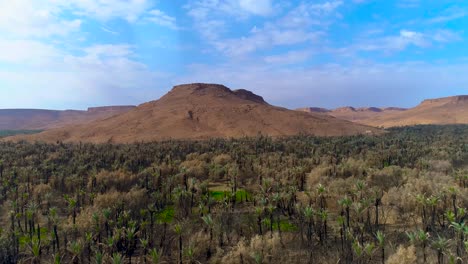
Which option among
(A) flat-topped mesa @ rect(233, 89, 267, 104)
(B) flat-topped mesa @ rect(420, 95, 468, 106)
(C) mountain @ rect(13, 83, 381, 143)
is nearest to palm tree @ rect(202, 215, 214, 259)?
(C) mountain @ rect(13, 83, 381, 143)

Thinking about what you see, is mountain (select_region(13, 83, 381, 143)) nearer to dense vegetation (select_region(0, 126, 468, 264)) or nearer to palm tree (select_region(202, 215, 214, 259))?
dense vegetation (select_region(0, 126, 468, 264))

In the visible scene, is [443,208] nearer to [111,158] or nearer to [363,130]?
[111,158]

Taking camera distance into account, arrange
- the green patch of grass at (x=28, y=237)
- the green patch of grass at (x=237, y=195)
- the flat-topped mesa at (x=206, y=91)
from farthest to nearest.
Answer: the flat-topped mesa at (x=206, y=91) → the green patch of grass at (x=237, y=195) → the green patch of grass at (x=28, y=237)

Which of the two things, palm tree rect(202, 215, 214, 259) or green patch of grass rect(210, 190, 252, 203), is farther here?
green patch of grass rect(210, 190, 252, 203)

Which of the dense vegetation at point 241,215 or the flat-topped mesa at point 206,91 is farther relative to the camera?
the flat-topped mesa at point 206,91

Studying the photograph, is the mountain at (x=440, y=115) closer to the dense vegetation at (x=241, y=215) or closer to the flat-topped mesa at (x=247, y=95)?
the flat-topped mesa at (x=247, y=95)

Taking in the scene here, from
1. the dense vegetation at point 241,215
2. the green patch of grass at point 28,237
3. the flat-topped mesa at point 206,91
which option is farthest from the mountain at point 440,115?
the green patch of grass at point 28,237

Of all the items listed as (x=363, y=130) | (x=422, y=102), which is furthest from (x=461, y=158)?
(x=422, y=102)
